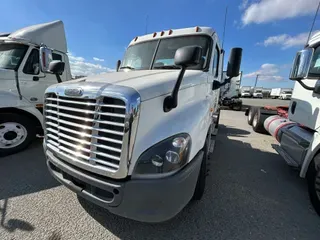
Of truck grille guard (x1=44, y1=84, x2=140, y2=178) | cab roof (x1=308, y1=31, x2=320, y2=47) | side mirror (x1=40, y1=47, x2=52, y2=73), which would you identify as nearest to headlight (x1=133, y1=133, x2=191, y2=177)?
truck grille guard (x1=44, y1=84, x2=140, y2=178)

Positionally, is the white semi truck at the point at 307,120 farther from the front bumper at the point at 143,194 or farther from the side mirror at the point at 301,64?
the front bumper at the point at 143,194

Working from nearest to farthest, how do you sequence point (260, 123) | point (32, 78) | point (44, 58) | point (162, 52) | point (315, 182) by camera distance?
point (315, 182)
point (162, 52)
point (44, 58)
point (32, 78)
point (260, 123)

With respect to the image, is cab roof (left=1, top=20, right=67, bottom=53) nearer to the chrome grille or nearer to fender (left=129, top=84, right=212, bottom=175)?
the chrome grille

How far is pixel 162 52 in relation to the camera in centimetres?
324

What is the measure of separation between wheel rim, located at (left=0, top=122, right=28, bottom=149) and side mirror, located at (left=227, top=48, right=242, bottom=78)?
15.0 ft

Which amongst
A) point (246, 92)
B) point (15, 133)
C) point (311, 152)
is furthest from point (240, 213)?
point (246, 92)

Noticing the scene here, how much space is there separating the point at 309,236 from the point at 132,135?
243 cm

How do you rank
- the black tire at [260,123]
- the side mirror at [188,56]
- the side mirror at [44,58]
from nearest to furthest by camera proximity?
1. the side mirror at [188,56]
2. the side mirror at [44,58]
3. the black tire at [260,123]

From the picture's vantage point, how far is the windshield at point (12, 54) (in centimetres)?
425

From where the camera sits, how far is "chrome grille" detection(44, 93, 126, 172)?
1.71 metres

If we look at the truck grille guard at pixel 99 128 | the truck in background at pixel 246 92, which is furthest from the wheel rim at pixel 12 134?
the truck in background at pixel 246 92

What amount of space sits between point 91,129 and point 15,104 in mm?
3479

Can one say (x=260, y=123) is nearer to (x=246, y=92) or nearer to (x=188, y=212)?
(x=188, y=212)

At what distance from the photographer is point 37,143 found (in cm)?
508
